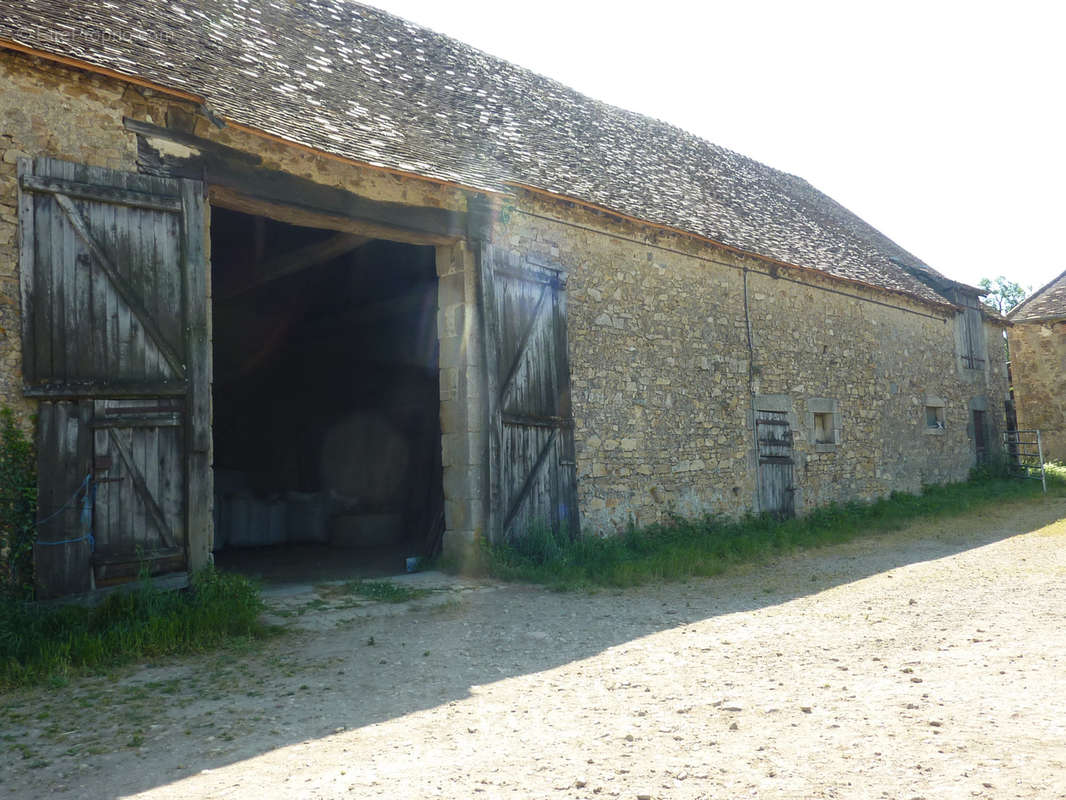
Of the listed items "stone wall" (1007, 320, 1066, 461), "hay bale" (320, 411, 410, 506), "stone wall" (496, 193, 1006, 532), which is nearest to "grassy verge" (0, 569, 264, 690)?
"stone wall" (496, 193, 1006, 532)

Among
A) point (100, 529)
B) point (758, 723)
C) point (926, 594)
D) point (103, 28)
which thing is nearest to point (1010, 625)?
point (926, 594)

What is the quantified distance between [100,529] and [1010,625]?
19.6ft

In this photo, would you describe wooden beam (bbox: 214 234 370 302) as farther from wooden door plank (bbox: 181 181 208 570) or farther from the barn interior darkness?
wooden door plank (bbox: 181 181 208 570)

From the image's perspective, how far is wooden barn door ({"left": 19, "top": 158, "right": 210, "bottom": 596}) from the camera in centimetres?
520

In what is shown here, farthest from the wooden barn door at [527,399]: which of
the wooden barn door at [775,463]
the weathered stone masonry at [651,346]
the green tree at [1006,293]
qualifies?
the green tree at [1006,293]

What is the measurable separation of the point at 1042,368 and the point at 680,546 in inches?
627

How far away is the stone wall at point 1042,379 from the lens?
19750mm

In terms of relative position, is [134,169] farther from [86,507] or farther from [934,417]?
[934,417]

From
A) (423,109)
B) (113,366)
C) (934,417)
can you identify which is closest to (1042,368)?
(934,417)

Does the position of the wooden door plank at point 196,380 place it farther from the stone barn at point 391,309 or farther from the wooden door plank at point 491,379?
the wooden door plank at point 491,379

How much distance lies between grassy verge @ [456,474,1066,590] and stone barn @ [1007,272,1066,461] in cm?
886

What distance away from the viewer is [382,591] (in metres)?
6.66

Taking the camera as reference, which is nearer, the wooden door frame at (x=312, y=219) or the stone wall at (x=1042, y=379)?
the wooden door frame at (x=312, y=219)

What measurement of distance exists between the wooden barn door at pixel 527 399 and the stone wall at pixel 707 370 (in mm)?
229
